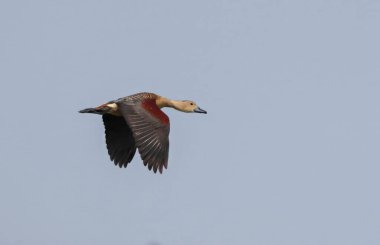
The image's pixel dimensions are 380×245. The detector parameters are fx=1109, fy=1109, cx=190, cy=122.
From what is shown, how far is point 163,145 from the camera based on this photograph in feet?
81.4

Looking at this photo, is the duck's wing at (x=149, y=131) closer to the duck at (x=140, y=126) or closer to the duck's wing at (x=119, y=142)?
the duck at (x=140, y=126)

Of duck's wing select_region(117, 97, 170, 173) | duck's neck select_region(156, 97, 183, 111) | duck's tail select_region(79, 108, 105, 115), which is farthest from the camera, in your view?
duck's neck select_region(156, 97, 183, 111)

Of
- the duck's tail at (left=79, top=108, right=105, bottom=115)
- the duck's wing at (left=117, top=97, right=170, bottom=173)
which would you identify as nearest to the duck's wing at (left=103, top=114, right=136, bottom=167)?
the duck's tail at (left=79, top=108, right=105, bottom=115)

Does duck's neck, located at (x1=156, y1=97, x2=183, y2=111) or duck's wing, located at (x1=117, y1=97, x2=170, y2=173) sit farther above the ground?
duck's neck, located at (x1=156, y1=97, x2=183, y2=111)

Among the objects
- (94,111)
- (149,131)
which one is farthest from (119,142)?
(149,131)

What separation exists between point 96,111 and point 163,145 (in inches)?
121

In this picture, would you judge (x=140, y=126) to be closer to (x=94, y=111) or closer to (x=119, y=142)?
(x=94, y=111)

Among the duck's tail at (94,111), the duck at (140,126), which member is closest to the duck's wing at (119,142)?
the duck at (140,126)

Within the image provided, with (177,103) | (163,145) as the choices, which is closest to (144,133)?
(163,145)

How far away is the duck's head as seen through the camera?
1184 inches

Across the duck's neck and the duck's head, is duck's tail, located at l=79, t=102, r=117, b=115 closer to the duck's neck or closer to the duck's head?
the duck's neck

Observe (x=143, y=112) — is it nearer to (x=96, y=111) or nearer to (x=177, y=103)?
(x=96, y=111)

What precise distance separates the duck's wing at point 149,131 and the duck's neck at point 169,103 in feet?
7.91

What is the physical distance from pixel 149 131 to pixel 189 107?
5499mm
